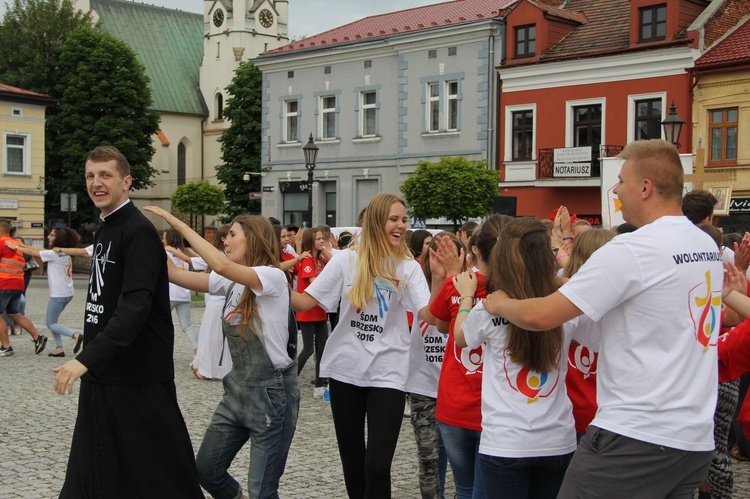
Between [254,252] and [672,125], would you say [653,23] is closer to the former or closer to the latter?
[672,125]

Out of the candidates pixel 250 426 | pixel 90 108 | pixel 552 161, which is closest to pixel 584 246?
pixel 250 426

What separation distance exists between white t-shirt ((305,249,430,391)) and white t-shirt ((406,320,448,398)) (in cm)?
40

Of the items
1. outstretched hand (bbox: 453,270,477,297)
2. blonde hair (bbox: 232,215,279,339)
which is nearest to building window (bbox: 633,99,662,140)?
blonde hair (bbox: 232,215,279,339)

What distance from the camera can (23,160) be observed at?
45812 millimetres

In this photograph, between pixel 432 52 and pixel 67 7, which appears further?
pixel 67 7

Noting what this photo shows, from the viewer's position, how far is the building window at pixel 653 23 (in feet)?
99.5

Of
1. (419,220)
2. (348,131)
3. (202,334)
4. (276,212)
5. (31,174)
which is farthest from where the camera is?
(31,174)

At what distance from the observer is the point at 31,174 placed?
4591 cm

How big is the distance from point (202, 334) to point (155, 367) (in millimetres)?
7078

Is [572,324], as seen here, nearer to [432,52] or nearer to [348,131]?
[432,52]

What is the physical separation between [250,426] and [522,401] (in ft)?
5.60

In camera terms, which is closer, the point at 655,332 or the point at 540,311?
the point at 655,332

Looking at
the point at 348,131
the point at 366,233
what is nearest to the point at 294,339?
the point at 366,233

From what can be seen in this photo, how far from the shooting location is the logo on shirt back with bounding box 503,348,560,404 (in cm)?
411
